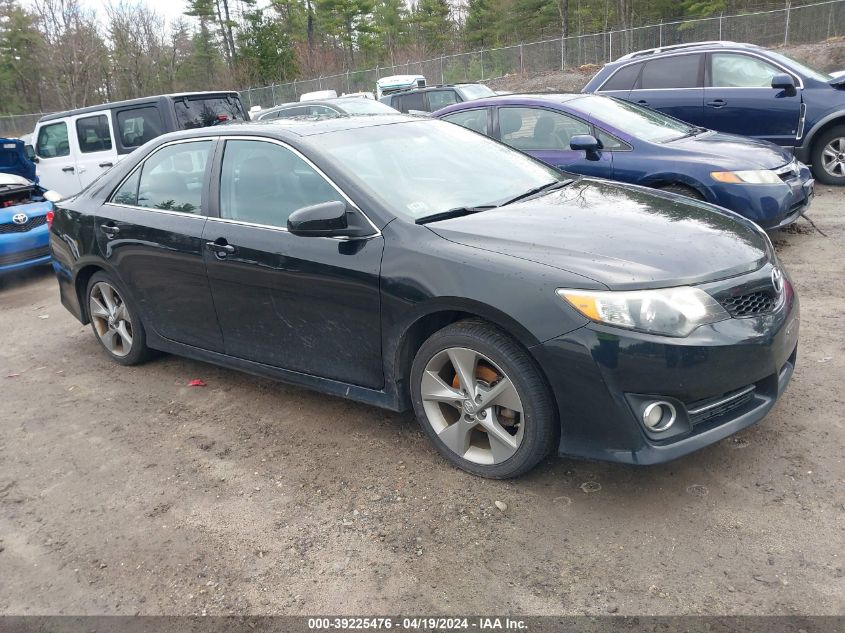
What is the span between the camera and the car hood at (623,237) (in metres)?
2.90

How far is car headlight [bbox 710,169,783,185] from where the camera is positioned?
20.1 feet

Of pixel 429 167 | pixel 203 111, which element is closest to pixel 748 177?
pixel 429 167

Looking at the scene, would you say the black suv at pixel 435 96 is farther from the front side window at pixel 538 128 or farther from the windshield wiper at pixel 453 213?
the windshield wiper at pixel 453 213

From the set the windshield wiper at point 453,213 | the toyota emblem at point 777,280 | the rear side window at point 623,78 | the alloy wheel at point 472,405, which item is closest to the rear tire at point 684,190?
the toyota emblem at point 777,280

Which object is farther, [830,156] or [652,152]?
[830,156]

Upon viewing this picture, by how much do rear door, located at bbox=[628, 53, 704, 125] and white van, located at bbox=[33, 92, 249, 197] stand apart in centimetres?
580

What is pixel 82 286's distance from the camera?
5.35 m

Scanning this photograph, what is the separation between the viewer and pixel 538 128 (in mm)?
7172

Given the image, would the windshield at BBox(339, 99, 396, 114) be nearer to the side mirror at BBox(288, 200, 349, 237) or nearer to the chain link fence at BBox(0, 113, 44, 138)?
the side mirror at BBox(288, 200, 349, 237)

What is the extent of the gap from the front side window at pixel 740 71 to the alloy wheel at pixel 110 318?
7.70 m

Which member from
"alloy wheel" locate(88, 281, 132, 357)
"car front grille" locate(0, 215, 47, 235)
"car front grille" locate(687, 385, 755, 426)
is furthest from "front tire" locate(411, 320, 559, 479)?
"car front grille" locate(0, 215, 47, 235)

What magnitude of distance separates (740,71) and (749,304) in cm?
720

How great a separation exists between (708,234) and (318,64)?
4579 centimetres

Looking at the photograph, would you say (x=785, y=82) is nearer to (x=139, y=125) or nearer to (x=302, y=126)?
(x=302, y=126)
